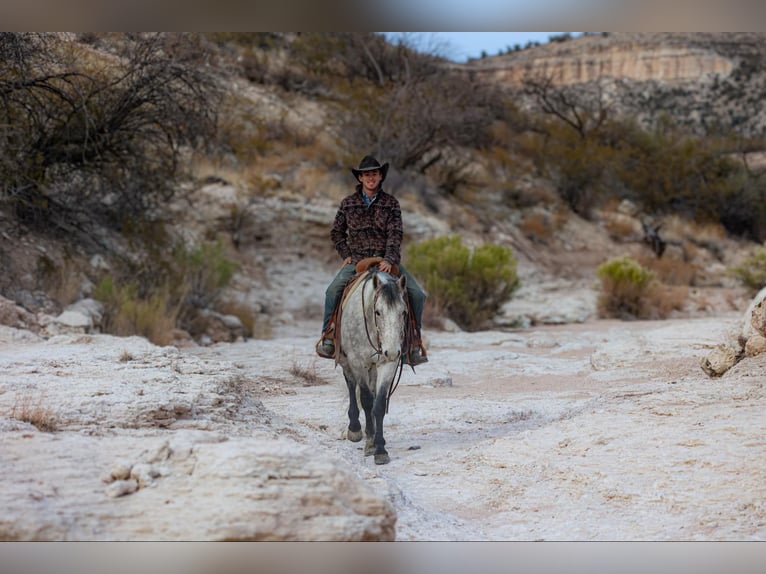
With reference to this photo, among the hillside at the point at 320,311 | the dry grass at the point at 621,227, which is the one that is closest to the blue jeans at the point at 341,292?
the hillside at the point at 320,311

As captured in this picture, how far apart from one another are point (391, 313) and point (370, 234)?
1.01 metres

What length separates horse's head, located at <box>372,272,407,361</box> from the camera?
6.11 m

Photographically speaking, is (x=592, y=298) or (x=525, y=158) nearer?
(x=592, y=298)

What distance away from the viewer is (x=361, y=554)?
4.39 metres

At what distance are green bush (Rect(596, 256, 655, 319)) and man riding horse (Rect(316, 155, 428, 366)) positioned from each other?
10.7 metres

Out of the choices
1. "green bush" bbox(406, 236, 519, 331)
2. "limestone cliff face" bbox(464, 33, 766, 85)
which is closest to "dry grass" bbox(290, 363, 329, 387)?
"green bush" bbox(406, 236, 519, 331)

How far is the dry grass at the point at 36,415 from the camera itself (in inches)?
215

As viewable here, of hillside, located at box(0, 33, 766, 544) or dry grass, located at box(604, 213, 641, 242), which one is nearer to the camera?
hillside, located at box(0, 33, 766, 544)

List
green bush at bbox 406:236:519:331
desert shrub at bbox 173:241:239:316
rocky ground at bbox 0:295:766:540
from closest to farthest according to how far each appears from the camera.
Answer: rocky ground at bbox 0:295:766:540, desert shrub at bbox 173:241:239:316, green bush at bbox 406:236:519:331

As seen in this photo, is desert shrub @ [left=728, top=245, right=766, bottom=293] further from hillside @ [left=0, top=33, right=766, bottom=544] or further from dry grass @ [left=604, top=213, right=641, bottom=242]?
dry grass @ [left=604, top=213, right=641, bottom=242]

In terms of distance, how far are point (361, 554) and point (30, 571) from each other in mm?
1800

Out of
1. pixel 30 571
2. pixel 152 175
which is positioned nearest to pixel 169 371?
pixel 30 571
